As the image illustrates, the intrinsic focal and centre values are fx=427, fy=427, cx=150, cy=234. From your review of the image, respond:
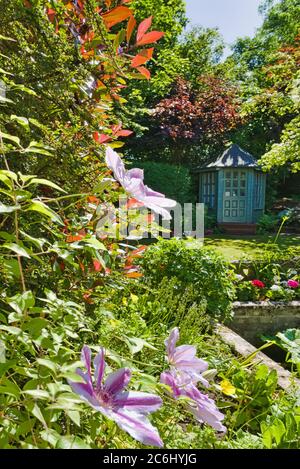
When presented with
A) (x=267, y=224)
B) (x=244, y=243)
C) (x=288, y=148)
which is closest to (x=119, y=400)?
(x=288, y=148)

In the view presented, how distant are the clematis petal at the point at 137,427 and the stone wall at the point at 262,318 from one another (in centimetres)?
415

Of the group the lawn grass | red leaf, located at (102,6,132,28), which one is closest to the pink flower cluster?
red leaf, located at (102,6,132,28)

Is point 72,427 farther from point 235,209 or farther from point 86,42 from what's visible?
point 235,209

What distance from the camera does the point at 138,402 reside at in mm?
790

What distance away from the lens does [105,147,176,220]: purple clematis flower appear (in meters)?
0.98

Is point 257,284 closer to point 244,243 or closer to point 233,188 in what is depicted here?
point 244,243

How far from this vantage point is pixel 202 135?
13625mm

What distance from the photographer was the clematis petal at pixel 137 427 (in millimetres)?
719

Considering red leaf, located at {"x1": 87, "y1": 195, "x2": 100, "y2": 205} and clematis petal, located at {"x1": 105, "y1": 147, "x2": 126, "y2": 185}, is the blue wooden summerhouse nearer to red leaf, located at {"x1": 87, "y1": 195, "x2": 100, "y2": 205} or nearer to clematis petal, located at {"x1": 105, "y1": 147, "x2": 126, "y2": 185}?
red leaf, located at {"x1": 87, "y1": 195, "x2": 100, "y2": 205}

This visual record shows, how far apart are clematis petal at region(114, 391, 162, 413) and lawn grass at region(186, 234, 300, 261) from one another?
8.44m

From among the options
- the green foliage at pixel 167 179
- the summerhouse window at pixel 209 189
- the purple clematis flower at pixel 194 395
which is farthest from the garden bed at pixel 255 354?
the summerhouse window at pixel 209 189

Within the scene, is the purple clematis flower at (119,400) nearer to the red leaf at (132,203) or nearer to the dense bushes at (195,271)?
the red leaf at (132,203)

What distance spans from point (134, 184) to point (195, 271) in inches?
123

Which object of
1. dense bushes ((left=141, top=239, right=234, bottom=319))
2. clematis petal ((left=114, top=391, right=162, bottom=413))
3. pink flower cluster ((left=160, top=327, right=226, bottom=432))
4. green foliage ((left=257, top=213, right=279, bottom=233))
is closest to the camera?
clematis petal ((left=114, top=391, right=162, bottom=413))
